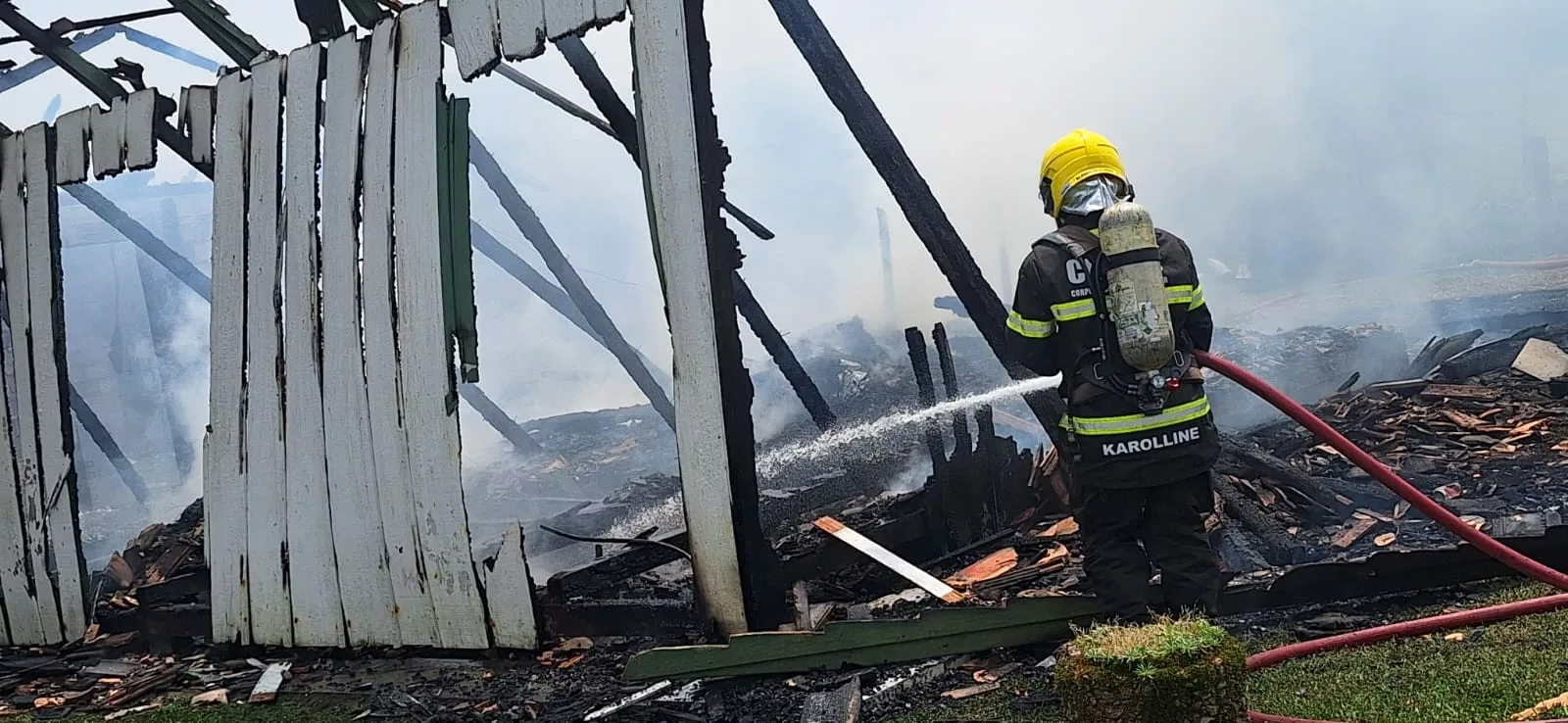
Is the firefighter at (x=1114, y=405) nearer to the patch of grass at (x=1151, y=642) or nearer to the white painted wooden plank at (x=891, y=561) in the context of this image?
the white painted wooden plank at (x=891, y=561)

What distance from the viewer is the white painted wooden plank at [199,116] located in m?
5.45

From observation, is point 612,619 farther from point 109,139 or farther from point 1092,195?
point 109,139

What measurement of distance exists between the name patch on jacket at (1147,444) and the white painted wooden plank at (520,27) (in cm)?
262

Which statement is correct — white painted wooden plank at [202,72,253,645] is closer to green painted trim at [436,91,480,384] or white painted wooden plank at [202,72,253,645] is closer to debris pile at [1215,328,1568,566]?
green painted trim at [436,91,480,384]

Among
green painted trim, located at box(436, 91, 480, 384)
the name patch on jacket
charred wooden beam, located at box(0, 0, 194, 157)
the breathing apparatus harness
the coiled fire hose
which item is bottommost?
the coiled fire hose

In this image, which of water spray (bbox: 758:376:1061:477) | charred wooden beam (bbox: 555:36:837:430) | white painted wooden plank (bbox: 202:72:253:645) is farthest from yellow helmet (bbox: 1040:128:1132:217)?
white painted wooden plank (bbox: 202:72:253:645)

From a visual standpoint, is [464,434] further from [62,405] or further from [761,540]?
[761,540]

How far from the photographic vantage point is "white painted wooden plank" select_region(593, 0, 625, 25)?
167 inches

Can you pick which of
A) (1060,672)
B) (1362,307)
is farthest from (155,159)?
(1362,307)

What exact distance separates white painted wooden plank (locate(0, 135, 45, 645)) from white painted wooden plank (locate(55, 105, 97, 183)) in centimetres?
32

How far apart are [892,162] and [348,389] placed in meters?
2.57

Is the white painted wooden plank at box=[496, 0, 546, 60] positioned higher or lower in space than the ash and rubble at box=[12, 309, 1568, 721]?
higher

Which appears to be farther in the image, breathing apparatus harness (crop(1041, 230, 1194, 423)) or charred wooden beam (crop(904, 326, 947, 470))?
charred wooden beam (crop(904, 326, 947, 470))

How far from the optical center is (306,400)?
16.2ft
